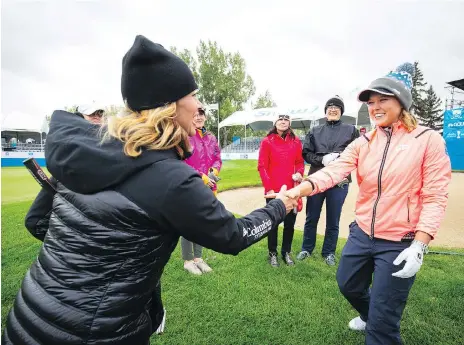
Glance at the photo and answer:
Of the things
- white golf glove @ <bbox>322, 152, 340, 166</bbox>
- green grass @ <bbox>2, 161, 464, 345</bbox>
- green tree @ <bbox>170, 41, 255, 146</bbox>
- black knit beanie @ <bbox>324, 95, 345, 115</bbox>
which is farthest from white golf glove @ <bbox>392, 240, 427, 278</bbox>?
green tree @ <bbox>170, 41, 255, 146</bbox>

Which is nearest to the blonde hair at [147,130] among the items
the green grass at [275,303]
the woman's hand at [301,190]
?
the woman's hand at [301,190]

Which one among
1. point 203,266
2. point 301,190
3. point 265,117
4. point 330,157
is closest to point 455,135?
point 265,117

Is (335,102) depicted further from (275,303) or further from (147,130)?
(147,130)

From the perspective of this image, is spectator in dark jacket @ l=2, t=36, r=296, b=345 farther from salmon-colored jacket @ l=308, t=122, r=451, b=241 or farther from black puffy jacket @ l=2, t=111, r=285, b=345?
salmon-colored jacket @ l=308, t=122, r=451, b=241

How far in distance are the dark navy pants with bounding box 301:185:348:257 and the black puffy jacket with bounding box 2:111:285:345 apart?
3571 mm

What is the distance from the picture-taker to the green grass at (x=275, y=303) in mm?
2918

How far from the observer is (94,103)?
4484 mm

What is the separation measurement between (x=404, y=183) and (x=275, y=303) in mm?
1988

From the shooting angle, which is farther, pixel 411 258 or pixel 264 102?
pixel 264 102

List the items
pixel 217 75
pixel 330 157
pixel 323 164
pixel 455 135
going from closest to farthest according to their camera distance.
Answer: pixel 330 157, pixel 323 164, pixel 455 135, pixel 217 75

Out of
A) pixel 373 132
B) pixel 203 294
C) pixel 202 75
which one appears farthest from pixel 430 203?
pixel 202 75

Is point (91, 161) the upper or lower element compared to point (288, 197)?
upper

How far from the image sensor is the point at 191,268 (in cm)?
430

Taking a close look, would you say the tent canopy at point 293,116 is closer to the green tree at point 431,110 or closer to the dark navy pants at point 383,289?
the dark navy pants at point 383,289
